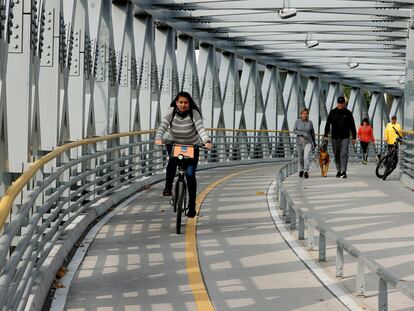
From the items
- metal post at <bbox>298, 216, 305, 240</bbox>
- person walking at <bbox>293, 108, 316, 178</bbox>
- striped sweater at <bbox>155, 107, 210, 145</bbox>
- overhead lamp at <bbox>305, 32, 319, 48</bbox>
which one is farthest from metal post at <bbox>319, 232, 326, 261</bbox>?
overhead lamp at <bbox>305, 32, 319, 48</bbox>

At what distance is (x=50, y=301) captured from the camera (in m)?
8.14

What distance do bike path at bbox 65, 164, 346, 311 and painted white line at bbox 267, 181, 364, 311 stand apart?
78mm

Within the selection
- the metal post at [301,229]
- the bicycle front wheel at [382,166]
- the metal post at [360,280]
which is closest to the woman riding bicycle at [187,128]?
the metal post at [301,229]

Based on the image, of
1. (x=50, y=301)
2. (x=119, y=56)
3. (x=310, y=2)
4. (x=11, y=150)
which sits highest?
(x=310, y=2)

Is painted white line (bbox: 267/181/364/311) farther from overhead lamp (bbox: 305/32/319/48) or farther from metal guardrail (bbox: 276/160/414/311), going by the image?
overhead lamp (bbox: 305/32/319/48)

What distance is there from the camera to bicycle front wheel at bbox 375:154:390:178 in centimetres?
2375

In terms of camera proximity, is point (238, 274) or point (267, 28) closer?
point (238, 274)

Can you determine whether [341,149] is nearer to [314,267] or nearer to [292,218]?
[292,218]

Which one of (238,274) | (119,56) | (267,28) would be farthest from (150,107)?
(238,274)

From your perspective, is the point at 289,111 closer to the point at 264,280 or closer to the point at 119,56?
the point at 119,56

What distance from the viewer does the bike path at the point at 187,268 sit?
8.23 metres

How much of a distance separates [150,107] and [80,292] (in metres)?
19.1

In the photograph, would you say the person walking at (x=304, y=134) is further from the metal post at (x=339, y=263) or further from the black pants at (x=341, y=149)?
the metal post at (x=339, y=263)

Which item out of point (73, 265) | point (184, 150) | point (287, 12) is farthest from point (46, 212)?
point (287, 12)
